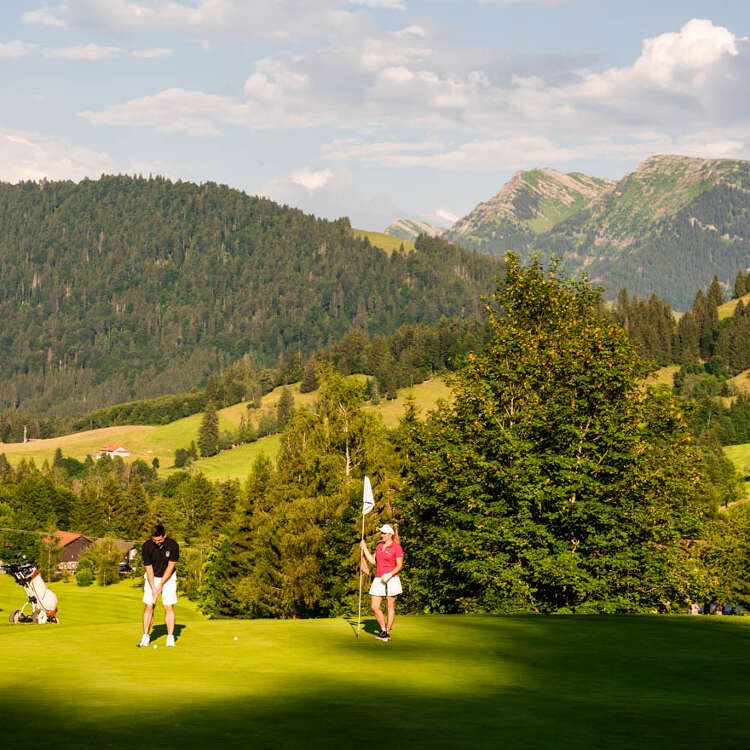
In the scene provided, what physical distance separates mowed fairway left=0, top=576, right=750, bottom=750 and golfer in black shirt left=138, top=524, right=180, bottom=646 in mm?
601

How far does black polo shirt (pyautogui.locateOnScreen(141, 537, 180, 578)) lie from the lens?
2027 centimetres

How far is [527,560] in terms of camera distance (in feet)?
129

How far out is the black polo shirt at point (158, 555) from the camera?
20.3 meters

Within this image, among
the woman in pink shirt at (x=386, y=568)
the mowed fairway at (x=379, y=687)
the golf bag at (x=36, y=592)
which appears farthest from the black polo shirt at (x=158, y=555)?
the golf bag at (x=36, y=592)

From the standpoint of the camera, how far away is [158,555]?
2038cm

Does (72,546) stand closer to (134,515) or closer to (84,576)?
(134,515)

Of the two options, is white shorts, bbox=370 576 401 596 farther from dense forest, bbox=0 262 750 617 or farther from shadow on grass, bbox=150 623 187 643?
dense forest, bbox=0 262 750 617

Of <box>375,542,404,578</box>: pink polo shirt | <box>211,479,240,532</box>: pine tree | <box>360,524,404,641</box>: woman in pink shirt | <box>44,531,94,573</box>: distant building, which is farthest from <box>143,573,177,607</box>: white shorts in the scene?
<box>44,531,94,573</box>: distant building

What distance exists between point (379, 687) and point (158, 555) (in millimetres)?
6648

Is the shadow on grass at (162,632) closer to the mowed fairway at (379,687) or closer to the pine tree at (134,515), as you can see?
the mowed fairway at (379,687)

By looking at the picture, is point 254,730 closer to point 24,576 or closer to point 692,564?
point 24,576

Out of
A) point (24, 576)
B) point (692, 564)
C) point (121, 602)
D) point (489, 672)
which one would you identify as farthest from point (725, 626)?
point (121, 602)

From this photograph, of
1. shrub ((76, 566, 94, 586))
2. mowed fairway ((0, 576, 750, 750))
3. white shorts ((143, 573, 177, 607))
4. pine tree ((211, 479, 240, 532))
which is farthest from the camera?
pine tree ((211, 479, 240, 532))

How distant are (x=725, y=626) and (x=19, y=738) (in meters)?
21.4
